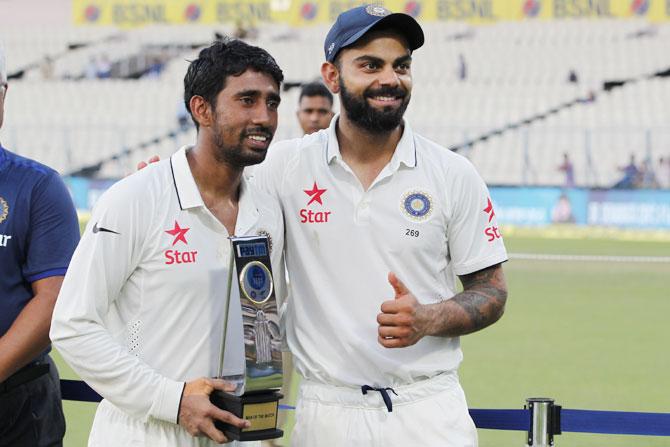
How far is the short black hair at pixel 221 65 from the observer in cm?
317

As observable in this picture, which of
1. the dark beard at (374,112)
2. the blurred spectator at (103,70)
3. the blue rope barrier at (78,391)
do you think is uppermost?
the blurred spectator at (103,70)

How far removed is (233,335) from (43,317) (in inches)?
28.6

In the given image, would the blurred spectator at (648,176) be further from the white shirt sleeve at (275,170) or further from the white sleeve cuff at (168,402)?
the white sleeve cuff at (168,402)

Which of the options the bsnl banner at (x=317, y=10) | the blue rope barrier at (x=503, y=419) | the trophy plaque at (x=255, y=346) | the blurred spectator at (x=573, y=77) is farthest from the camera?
the bsnl banner at (x=317, y=10)

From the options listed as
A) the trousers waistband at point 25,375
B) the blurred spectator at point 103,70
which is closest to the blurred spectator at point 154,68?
the blurred spectator at point 103,70

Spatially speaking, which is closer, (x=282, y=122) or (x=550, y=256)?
(x=550, y=256)

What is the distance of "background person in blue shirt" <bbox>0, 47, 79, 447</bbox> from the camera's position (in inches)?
136

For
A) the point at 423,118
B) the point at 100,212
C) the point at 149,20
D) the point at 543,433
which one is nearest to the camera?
the point at 100,212

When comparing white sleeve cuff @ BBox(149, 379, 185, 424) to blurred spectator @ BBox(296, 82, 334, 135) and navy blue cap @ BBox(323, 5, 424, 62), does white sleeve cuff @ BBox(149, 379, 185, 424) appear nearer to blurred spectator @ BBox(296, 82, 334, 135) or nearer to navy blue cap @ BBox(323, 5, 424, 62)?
navy blue cap @ BBox(323, 5, 424, 62)

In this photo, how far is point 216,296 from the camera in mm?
3107

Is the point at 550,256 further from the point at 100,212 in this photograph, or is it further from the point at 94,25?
the point at 94,25

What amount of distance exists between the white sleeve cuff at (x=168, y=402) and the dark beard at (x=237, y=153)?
0.65 meters

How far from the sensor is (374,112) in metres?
3.45

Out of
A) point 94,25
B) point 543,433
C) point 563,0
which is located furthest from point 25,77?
point 543,433
